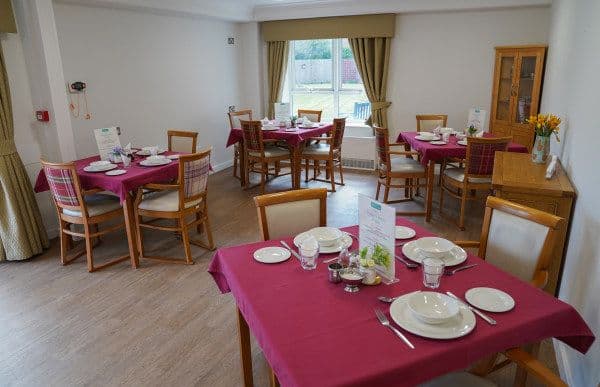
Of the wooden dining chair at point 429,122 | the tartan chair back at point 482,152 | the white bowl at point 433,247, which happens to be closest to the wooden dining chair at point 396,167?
the tartan chair back at point 482,152

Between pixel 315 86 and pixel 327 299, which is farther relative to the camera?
pixel 315 86

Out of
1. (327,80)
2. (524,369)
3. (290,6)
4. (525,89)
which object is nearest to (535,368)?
(524,369)

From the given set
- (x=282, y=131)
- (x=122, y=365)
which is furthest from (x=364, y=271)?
(x=282, y=131)

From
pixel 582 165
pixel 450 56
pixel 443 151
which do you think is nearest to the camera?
pixel 582 165

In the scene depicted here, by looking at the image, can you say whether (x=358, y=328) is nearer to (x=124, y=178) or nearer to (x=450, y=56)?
(x=124, y=178)

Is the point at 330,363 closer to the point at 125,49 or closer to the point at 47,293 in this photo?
the point at 47,293

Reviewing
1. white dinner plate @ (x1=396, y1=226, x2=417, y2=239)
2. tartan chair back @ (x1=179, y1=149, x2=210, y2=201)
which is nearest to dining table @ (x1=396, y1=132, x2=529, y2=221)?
tartan chair back @ (x1=179, y1=149, x2=210, y2=201)

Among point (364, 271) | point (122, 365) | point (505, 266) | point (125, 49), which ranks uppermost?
point (125, 49)

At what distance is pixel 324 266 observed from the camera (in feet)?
5.65

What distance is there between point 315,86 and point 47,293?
480 cm

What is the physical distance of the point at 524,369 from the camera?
1.38 m

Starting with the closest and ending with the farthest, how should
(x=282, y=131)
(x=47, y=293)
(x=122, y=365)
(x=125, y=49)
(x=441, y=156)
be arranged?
(x=122, y=365), (x=47, y=293), (x=441, y=156), (x=125, y=49), (x=282, y=131)

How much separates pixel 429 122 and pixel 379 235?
161 inches

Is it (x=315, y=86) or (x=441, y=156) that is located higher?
(x=315, y=86)
